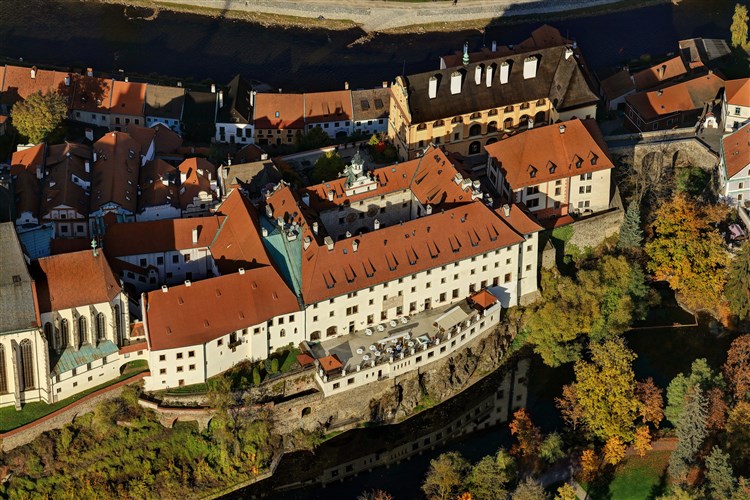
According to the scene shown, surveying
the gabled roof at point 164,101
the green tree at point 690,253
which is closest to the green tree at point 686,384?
the green tree at point 690,253

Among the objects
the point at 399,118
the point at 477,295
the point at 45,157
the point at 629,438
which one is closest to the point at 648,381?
the point at 629,438

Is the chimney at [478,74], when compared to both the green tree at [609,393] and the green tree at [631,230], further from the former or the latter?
the green tree at [609,393]

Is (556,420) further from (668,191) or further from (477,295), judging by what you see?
(668,191)

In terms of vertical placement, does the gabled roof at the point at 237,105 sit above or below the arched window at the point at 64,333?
above

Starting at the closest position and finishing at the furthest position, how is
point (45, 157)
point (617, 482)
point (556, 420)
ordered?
point (617, 482), point (556, 420), point (45, 157)

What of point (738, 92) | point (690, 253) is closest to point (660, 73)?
point (738, 92)

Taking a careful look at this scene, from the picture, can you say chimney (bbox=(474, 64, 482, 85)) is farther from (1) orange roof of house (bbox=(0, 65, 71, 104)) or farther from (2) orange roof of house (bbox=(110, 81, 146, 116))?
(1) orange roof of house (bbox=(0, 65, 71, 104))
